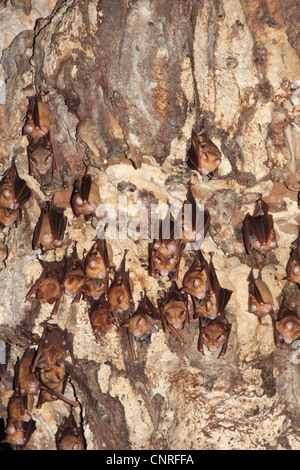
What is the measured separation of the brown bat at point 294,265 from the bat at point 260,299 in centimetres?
29

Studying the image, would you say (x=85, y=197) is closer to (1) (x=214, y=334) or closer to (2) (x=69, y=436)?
(1) (x=214, y=334)

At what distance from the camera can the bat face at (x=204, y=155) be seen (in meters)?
4.39

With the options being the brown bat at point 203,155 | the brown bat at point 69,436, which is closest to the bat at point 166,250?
the brown bat at point 203,155

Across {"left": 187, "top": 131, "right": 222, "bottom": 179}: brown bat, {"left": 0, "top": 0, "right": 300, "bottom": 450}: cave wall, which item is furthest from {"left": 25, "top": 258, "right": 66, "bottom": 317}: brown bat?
{"left": 187, "top": 131, "right": 222, "bottom": 179}: brown bat

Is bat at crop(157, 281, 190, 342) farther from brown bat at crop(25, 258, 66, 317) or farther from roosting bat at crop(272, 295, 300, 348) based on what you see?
brown bat at crop(25, 258, 66, 317)

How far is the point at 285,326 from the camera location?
4.94m

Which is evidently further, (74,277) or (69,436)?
(69,436)

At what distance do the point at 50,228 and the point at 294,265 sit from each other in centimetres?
273

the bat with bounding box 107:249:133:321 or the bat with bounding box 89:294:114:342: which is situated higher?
the bat with bounding box 107:249:133:321

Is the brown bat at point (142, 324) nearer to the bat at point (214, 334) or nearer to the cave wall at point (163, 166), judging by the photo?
the cave wall at point (163, 166)

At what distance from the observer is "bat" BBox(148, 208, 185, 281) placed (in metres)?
4.95

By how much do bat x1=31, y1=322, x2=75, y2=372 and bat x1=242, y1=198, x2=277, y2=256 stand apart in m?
2.39

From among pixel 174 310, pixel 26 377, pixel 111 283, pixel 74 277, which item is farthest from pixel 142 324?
pixel 26 377

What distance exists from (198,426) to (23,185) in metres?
3.46
